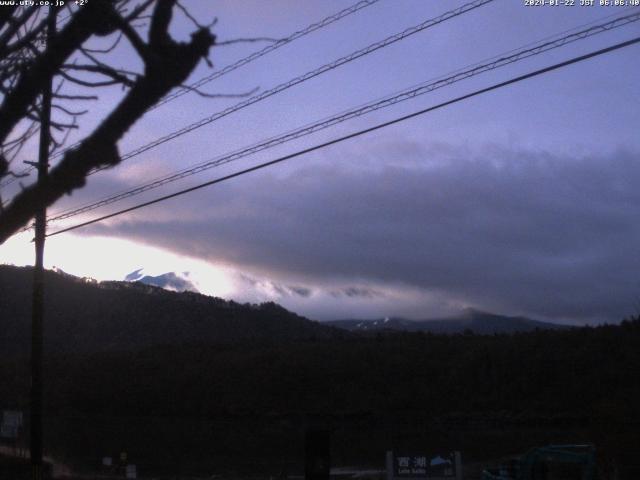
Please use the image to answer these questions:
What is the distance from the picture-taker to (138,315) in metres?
81.4

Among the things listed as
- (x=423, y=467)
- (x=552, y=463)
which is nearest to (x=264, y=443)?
(x=423, y=467)

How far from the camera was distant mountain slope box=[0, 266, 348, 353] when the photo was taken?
76.2 m

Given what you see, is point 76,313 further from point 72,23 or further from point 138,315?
point 72,23

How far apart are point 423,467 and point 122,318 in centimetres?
6376

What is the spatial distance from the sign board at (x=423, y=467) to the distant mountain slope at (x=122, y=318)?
5298cm

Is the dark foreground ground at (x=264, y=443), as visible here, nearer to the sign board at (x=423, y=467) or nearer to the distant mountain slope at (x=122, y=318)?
the sign board at (x=423, y=467)

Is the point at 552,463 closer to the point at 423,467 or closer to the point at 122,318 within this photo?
the point at 423,467

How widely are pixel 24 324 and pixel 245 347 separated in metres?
25.9

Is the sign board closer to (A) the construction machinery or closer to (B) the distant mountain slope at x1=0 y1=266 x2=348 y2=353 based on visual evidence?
(A) the construction machinery

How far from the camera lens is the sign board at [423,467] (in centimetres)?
2008

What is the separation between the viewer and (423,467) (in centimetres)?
2030

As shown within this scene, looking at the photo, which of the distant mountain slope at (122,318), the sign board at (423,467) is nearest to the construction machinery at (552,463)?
the sign board at (423,467)

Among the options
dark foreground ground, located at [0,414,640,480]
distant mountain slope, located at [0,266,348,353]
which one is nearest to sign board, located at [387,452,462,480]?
dark foreground ground, located at [0,414,640,480]

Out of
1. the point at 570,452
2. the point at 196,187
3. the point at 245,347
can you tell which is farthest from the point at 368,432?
the point at 245,347
